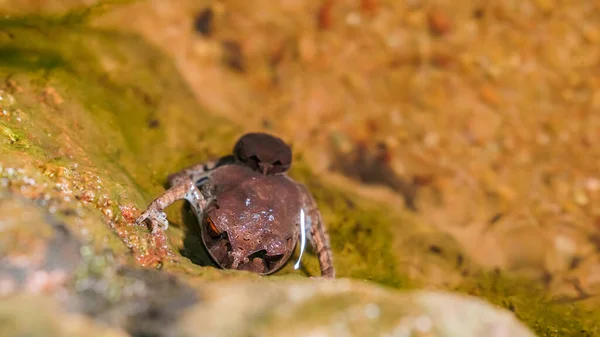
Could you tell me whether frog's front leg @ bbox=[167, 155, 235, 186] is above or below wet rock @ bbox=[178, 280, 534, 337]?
below

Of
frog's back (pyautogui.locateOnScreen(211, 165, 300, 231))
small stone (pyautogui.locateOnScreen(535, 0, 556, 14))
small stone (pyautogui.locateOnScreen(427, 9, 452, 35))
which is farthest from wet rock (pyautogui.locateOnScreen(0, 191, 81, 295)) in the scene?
small stone (pyautogui.locateOnScreen(535, 0, 556, 14))

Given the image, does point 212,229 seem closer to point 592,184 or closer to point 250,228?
point 250,228

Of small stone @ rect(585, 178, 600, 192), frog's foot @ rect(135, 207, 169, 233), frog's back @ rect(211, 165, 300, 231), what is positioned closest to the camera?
frog's foot @ rect(135, 207, 169, 233)

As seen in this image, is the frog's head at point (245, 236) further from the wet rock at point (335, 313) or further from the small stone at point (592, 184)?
the small stone at point (592, 184)

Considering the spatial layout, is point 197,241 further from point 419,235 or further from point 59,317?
point 419,235

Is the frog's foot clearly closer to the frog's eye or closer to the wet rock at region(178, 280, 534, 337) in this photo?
the frog's eye

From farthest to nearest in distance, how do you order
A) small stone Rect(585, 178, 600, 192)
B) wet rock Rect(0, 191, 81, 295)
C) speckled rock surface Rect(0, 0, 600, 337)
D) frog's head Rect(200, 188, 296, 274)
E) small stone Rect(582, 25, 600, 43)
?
1. small stone Rect(582, 25, 600, 43)
2. small stone Rect(585, 178, 600, 192)
3. frog's head Rect(200, 188, 296, 274)
4. speckled rock surface Rect(0, 0, 600, 337)
5. wet rock Rect(0, 191, 81, 295)

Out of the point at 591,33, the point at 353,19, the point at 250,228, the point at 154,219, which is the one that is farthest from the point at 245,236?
the point at 591,33

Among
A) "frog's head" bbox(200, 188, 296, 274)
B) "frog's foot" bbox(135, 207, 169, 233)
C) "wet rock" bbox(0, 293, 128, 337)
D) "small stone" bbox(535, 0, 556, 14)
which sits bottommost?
"frog's head" bbox(200, 188, 296, 274)
